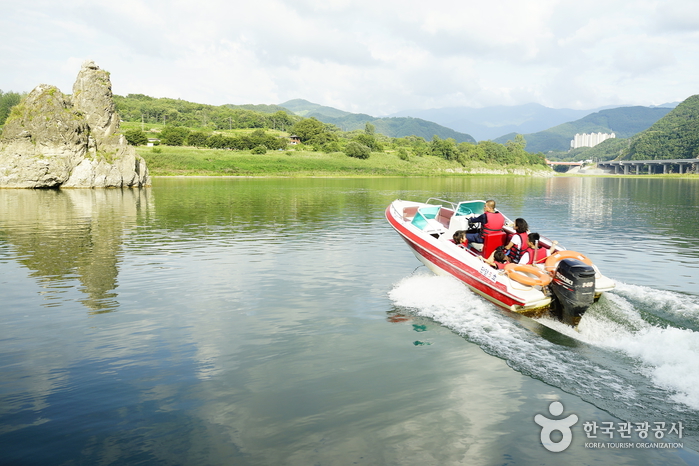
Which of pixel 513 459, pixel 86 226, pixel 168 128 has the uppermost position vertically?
pixel 168 128

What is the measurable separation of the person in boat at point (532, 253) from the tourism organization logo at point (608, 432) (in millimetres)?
5110

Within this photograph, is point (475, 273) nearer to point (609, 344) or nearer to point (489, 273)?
point (489, 273)

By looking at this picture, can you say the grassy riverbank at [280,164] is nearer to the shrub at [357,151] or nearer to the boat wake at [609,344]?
the shrub at [357,151]

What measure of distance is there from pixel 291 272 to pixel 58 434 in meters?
8.79

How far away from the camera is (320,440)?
5.33 m

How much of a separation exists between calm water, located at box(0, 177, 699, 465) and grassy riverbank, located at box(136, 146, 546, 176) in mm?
83209

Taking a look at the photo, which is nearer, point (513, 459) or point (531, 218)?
point (513, 459)

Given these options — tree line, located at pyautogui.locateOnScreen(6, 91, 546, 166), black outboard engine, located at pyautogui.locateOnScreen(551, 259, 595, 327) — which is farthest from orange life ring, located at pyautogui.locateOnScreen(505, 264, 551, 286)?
tree line, located at pyautogui.locateOnScreen(6, 91, 546, 166)

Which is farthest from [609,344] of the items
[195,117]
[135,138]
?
[195,117]

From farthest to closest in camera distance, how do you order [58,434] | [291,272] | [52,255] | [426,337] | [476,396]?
[52,255]
[291,272]
[426,337]
[476,396]
[58,434]

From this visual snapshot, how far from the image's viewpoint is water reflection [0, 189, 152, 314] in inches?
469

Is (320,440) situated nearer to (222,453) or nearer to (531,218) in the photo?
(222,453)

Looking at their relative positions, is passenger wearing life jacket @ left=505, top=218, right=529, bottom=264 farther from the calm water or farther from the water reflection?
the water reflection

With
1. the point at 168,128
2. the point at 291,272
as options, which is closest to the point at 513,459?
the point at 291,272
